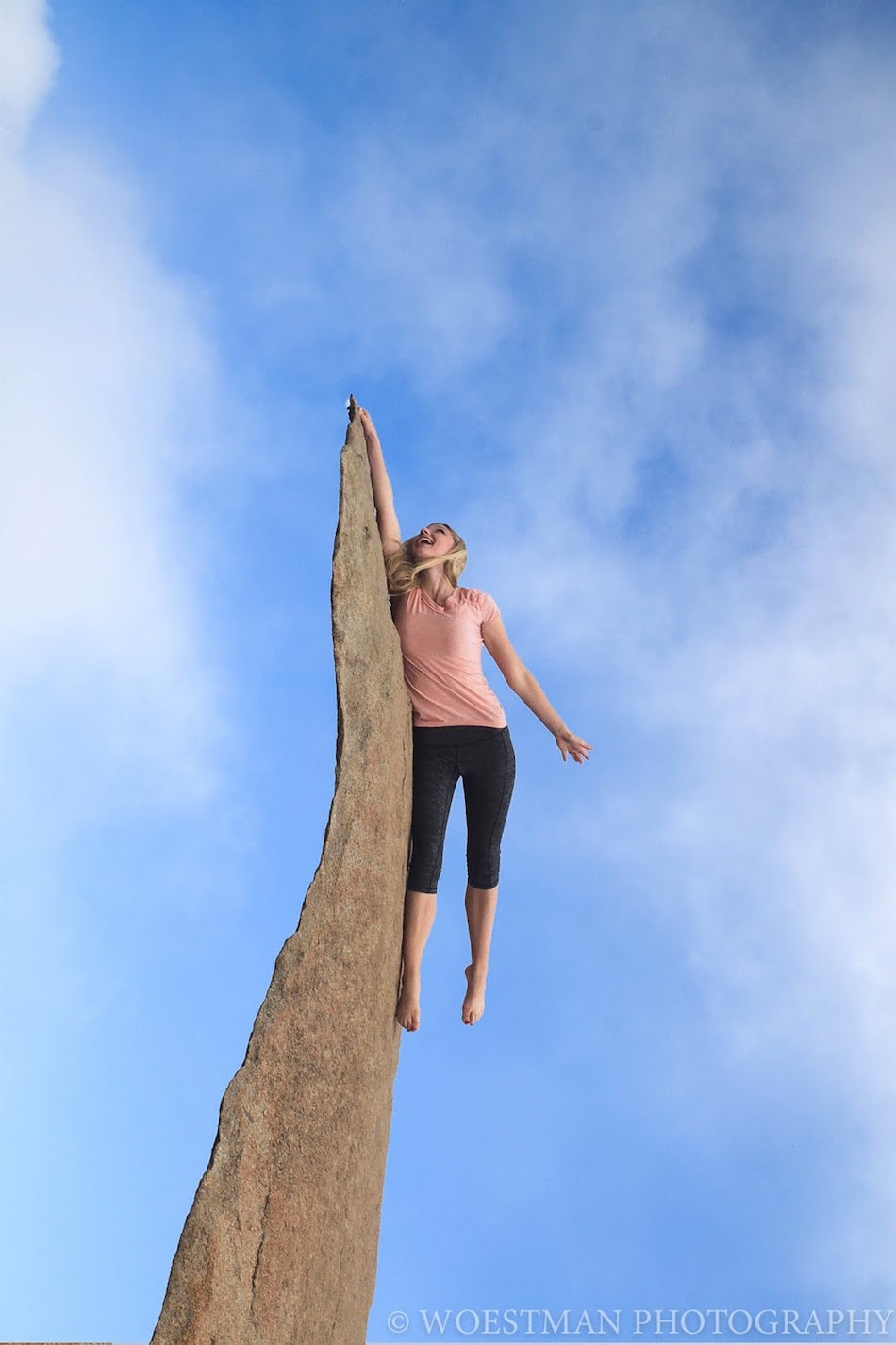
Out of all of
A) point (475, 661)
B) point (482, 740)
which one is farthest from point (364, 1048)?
point (475, 661)

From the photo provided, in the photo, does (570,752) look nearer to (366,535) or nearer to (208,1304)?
(366,535)

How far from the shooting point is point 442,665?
4.79 meters

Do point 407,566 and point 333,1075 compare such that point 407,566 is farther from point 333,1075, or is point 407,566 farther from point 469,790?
point 333,1075

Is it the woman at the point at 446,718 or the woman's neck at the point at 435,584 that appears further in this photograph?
the woman's neck at the point at 435,584

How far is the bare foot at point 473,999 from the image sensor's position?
4.84 metres

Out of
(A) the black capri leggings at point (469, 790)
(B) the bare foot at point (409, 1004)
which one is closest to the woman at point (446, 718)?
(A) the black capri leggings at point (469, 790)

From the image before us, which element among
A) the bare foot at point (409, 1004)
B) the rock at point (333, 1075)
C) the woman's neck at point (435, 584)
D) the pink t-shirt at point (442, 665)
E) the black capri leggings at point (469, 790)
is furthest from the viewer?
the woman's neck at point (435, 584)

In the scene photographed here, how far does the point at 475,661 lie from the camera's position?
16.1 ft

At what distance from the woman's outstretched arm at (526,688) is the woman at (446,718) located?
13 centimetres

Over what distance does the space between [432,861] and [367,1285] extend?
159 centimetres

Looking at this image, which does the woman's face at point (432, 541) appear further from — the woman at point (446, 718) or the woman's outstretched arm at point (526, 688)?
the woman's outstretched arm at point (526, 688)

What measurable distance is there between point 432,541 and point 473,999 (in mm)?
1934

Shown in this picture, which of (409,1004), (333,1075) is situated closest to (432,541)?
(409,1004)

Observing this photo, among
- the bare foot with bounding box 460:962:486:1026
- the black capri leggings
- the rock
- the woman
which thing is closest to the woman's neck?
the woman
